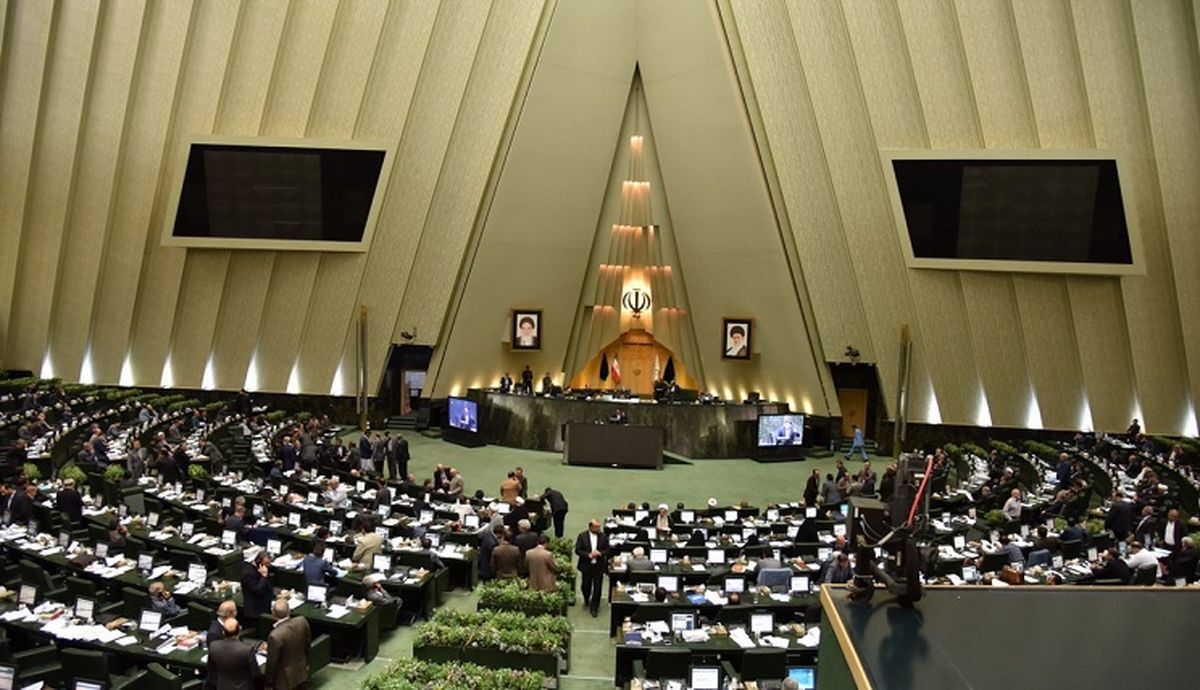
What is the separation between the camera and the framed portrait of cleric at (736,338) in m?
26.6

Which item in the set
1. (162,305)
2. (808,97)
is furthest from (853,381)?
(162,305)

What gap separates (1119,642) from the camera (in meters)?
3.18

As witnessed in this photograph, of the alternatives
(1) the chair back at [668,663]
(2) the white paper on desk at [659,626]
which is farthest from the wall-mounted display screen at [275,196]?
(1) the chair back at [668,663]

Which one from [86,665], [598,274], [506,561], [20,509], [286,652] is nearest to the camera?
[86,665]

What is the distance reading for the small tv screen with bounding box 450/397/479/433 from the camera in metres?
24.8

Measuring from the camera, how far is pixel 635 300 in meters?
29.0

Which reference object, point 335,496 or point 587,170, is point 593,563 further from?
point 587,170

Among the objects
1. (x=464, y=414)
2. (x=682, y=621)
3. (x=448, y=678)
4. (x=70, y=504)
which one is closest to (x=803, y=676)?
(x=682, y=621)

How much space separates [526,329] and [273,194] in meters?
8.43

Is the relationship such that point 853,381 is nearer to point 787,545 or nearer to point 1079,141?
point 1079,141

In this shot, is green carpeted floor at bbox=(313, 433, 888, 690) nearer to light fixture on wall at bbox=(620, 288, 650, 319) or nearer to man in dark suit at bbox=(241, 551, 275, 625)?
light fixture on wall at bbox=(620, 288, 650, 319)

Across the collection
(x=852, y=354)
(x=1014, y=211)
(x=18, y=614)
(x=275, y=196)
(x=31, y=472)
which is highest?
(x=1014, y=211)

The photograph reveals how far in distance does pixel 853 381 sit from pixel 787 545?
1498cm

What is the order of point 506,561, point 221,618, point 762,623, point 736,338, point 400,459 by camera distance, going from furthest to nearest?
1. point 736,338
2. point 400,459
3. point 506,561
4. point 762,623
5. point 221,618
